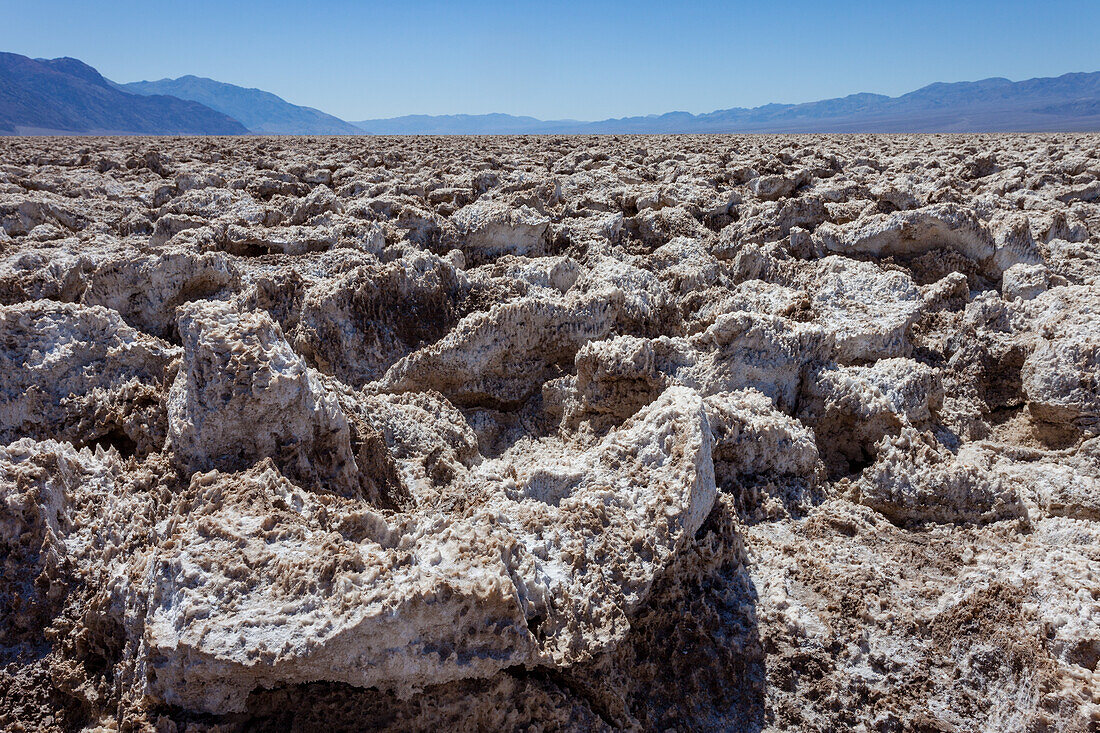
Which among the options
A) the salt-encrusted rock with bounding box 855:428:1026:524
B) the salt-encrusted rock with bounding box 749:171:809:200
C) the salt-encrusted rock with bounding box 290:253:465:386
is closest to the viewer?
the salt-encrusted rock with bounding box 855:428:1026:524

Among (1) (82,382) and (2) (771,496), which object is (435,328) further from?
(2) (771,496)

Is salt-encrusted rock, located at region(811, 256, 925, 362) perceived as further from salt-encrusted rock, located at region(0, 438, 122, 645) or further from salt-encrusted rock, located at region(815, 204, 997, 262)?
salt-encrusted rock, located at region(0, 438, 122, 645)

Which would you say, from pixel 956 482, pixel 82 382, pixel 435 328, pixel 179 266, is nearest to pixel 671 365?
pixel 956 482

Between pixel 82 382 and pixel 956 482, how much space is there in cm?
258

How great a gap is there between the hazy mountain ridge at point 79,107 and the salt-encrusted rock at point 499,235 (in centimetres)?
16487

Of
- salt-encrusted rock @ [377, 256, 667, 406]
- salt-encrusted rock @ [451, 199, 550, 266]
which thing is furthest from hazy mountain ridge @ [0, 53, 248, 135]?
salt-encrusted rock @ [377, 256, 667, 406]

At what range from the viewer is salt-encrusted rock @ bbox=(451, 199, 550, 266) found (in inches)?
167

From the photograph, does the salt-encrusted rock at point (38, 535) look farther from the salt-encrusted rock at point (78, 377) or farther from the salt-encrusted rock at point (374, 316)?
the salt-encrusted rock at point (374, 316)

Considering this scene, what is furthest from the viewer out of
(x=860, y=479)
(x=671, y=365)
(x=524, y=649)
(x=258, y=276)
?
(x=258, y=276)

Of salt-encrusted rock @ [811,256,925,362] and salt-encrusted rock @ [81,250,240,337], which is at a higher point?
salt-encrusted rock @ [81,250,240,337]

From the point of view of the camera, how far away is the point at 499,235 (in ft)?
14.0

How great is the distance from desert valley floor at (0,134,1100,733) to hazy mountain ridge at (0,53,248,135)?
546ft

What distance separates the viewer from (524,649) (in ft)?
3.88

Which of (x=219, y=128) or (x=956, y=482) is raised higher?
(x=219, y=128)
